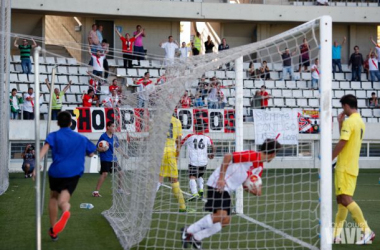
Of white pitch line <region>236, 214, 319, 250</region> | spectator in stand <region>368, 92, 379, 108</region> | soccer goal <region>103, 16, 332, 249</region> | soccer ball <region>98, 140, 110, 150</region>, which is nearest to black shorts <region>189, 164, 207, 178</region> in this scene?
soccer goal <region>103, 16, 332, 249</region>

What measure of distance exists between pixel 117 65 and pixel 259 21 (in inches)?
289

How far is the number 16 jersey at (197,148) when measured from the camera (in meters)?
14.6

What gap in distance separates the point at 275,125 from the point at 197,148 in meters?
5.23

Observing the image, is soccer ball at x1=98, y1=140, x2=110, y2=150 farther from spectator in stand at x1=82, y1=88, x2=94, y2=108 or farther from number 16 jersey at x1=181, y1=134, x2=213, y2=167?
spectator in stand at x1=82, y1=88, x2=94, y2=108

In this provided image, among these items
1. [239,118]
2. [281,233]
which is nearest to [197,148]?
[239,118]

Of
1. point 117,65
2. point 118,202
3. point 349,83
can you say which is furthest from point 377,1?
point 118,202

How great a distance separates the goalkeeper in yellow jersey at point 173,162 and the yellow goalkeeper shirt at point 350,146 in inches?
154

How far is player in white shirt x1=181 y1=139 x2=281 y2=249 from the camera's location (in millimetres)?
8703

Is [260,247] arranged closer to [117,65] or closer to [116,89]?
[116,89]

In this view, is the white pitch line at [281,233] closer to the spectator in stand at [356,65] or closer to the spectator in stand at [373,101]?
the spectator in stand at [373,101]

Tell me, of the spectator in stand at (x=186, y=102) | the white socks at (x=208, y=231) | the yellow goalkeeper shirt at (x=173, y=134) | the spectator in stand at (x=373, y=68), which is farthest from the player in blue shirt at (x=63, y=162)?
the spectator in stand at (x=373, y=68)

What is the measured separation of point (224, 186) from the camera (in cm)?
888

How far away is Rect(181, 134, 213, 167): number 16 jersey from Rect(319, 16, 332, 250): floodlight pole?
5768mm

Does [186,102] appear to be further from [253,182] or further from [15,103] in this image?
[253,182]
